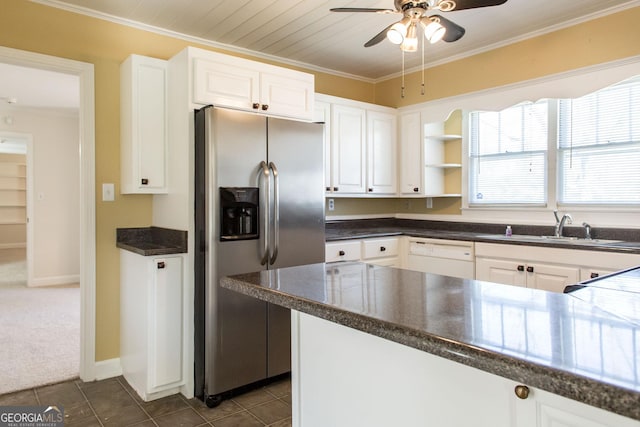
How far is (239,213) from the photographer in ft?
8.85

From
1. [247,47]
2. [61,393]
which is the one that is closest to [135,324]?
[61,393]

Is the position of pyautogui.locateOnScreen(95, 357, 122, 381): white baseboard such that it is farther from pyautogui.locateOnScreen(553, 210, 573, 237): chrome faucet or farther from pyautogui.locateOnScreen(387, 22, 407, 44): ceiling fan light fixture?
pyautogui.locateOnScreen(553, 210, 573, 237): chrome faucet

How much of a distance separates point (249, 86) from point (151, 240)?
1308 mm

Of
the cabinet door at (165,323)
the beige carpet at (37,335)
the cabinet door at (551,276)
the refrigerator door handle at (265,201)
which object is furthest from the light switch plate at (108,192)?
the cabinet door at (551,276)

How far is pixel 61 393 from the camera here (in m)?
2.70

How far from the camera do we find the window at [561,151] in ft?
10.2

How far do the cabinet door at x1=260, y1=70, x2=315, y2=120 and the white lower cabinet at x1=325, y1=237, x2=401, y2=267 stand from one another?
1.05 meters

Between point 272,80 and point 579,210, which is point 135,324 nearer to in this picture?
point 272,80

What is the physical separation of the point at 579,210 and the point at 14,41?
4093 millimetres

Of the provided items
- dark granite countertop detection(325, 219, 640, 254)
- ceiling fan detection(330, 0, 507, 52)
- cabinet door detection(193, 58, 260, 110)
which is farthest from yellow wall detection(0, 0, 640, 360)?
ceiling fan detection(330, 0, 507, 52)

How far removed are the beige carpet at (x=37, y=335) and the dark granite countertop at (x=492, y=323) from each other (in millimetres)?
2404

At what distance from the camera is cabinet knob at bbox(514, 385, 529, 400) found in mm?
833

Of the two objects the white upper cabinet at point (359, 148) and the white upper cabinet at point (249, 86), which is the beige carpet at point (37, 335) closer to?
the white upper cabinet at point (249, 86)
